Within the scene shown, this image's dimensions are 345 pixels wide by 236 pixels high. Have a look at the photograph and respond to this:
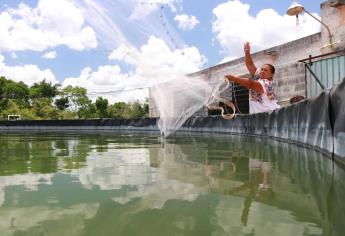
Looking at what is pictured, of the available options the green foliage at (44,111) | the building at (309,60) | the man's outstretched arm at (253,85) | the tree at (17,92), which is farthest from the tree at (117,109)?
the man's outstretched arm at (253,85)

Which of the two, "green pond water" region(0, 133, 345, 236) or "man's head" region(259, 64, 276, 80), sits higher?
"man's head" region(259, 64, 276, 80)

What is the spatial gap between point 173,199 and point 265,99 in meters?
9.43

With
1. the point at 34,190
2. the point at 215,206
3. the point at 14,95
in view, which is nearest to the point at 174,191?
the point at 215,206

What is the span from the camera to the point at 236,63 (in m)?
23.6

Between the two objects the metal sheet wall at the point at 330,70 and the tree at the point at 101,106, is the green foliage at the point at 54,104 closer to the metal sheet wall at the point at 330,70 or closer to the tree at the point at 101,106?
the tree at the point at 101,106

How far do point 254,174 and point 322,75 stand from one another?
32.3 ft

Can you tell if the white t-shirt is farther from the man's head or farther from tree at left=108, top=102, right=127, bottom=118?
tree at left=108, top=102, right=127, bottom=118

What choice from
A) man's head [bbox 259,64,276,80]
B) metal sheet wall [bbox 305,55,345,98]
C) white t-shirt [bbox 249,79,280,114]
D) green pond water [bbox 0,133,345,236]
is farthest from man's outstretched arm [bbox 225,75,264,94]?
green pond water [bbox 0,133,345,236]

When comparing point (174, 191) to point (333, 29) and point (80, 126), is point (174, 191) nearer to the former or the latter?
point (333, 29)

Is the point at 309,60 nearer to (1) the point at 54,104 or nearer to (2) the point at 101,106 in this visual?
(2) the point at 101,106

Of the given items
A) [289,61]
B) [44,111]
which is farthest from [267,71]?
[44,111]

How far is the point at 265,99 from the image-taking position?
504 inches

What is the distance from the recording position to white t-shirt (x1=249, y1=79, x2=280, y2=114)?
1214cm

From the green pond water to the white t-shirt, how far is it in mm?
5815
